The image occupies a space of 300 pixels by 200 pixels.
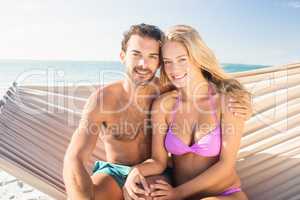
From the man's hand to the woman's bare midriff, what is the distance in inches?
9.0

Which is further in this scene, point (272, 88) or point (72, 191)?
point (272, 88)

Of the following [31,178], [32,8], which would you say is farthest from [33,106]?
[32,8]

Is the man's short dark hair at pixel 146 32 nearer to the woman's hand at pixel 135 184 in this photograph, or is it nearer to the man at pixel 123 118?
the man at pixel 123 118

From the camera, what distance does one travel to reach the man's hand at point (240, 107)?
67.2 inches

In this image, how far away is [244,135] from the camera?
8.13 ft

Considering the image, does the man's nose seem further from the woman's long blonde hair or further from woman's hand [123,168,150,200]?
woman's hand [123,168,150,200]

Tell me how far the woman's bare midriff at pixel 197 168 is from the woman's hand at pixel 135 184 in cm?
22

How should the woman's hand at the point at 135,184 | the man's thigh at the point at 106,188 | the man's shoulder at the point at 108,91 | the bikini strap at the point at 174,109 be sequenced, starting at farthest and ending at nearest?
the man's shoulder at the point at 108,91 → the bikini strap at the point at 174,109 → the man's thigh at the point at 106,188 → the woman's hand at the point at 135,184

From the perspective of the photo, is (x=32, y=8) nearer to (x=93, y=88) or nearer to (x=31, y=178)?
(x=93, y=88)

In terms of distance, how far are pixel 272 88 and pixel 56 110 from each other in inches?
65.4

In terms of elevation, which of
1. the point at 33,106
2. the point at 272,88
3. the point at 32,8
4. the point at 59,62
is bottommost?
the point at 59,62

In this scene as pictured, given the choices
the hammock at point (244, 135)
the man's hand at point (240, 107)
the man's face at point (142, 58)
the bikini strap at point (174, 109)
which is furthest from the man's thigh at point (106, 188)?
the man's hand at point (240, 107)

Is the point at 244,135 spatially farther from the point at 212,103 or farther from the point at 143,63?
the point at 143,63

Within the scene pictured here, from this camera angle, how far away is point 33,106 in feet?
10.3
